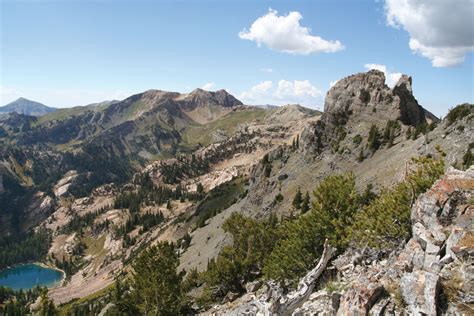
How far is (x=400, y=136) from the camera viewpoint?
102 meters

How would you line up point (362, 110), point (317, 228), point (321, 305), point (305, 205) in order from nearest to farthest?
point (321, 305)
point (317, 228)
point (305, 205)
point (362, 110)

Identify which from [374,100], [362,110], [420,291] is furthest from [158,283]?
[374,100]

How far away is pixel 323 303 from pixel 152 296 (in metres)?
45.1

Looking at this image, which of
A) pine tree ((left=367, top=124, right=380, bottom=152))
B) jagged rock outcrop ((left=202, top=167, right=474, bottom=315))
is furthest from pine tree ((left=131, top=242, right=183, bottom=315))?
pine tree ((left=367, top=124, right=380, bottom=152))

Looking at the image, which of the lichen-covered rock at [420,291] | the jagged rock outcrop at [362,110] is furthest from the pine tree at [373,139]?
the lichen-covered rock at [420,291]

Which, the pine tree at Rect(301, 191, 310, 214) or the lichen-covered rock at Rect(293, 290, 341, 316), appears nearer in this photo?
the lichen-covered rock at Rect(293, 290, 341, 316)

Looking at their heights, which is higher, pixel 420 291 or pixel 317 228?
pixel 420 291

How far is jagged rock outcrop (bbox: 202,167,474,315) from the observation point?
20.4m

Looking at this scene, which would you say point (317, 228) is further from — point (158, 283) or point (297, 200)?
point (297, 200)

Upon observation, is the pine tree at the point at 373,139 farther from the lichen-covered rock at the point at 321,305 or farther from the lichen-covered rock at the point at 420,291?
the lichen-covered rock at the point at 420,291

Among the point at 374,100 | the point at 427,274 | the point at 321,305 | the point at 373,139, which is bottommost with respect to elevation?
the point at 321,305

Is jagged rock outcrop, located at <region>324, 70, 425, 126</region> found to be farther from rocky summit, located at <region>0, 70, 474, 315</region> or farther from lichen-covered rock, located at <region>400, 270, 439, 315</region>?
lichen-covered rock, located at <region>400, 270, 439, 315</region>

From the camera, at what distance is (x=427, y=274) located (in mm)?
20953

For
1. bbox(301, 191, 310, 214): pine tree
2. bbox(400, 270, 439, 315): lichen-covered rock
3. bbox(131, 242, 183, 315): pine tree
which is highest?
bbox(400, 270, 439, 315): lichen-covered rock
